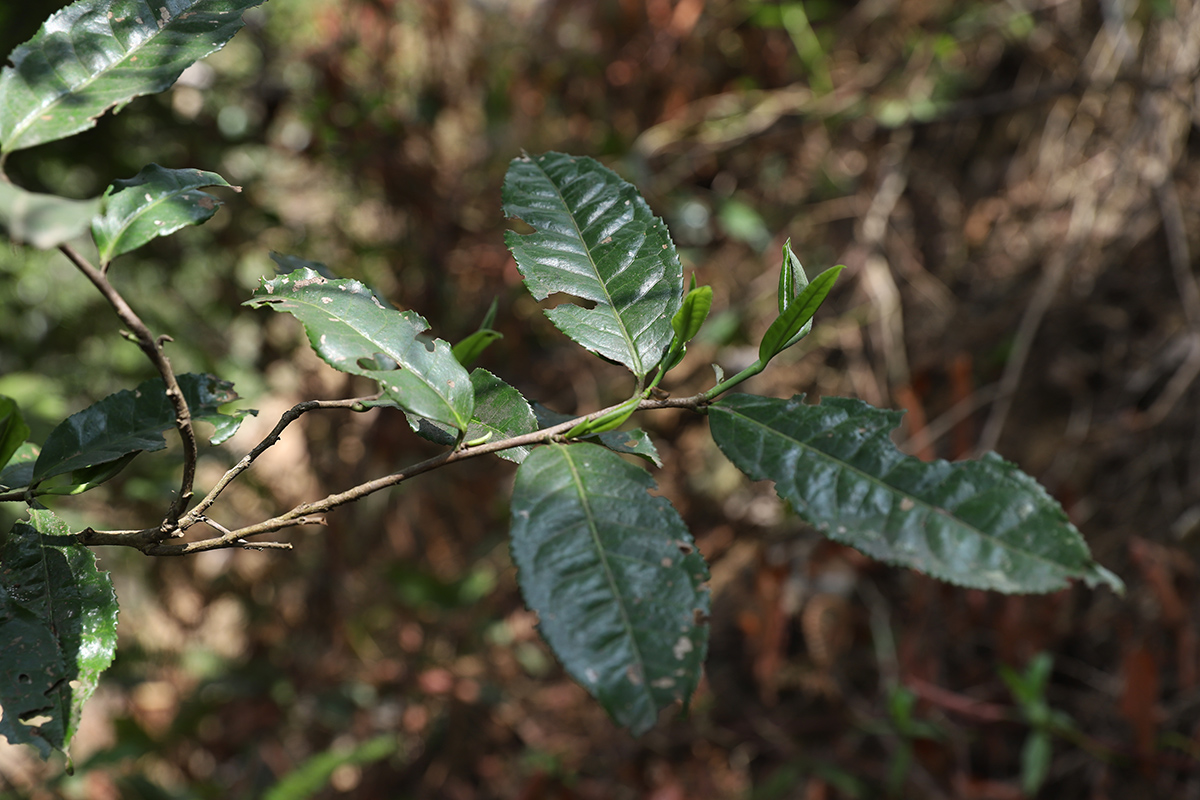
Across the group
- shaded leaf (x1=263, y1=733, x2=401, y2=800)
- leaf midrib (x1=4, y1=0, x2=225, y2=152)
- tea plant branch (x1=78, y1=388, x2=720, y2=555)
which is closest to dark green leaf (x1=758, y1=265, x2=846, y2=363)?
tea plant branch (x1=78, y1=388, x2=720, y2=555)

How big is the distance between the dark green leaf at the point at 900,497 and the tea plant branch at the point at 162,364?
422 millimetres

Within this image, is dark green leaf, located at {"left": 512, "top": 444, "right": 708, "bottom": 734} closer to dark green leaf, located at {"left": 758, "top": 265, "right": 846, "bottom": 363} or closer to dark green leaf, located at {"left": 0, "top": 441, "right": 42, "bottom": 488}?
dark green leaf, located at {"left": 758, "top": 265, "right": 846, "bottom": 363}

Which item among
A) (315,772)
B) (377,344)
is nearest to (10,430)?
(377,344)

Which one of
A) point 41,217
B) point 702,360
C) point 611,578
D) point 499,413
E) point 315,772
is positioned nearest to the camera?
point 41,217

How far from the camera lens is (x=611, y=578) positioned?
1.93 ft

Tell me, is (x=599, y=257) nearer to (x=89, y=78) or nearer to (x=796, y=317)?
(x=796, y=317)

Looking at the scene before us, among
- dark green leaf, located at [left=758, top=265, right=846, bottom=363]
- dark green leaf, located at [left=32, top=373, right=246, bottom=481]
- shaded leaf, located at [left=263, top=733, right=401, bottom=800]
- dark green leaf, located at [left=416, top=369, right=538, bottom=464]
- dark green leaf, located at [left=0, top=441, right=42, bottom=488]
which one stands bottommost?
shaded leaf, located at [left=263, top=733, right=401, bottom=800]

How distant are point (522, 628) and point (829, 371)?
1296 millimetres

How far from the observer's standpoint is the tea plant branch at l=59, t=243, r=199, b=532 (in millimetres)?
511

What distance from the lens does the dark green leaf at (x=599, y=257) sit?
0.73 m

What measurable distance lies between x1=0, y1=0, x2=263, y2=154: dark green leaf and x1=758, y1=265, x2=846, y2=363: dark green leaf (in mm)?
517

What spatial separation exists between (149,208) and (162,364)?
163 millimetres

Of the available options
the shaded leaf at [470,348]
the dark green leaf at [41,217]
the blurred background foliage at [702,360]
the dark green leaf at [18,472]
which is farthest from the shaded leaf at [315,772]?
the dark green leaf at [41,217]

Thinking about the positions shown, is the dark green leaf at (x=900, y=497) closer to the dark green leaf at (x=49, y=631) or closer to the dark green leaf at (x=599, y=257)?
the dark green leaf at (x=599, y=257)
